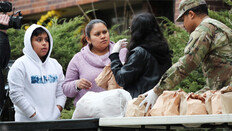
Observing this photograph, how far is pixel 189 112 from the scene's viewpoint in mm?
2775

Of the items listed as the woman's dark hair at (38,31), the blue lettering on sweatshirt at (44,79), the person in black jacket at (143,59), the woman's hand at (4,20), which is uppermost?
the woman's hand at (4,20)

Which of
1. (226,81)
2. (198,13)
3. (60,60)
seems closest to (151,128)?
(226,81)

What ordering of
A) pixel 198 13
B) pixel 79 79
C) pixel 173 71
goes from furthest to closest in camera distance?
pixel 79 79 → pixel 198 13 → pixel 173 71

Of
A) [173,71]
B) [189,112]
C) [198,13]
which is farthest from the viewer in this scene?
[198,13]

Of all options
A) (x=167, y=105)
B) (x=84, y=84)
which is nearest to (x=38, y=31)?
(x=84, y=84)

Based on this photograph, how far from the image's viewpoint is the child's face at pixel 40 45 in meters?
4.69

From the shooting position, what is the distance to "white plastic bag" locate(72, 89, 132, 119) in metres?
3.25

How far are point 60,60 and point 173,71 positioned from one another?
15.3 feet

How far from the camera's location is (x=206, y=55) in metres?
3.39

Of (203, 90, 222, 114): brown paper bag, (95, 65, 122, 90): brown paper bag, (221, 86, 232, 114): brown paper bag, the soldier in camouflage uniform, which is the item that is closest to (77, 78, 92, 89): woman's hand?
(95, 65, 122, 90): brown paper bag

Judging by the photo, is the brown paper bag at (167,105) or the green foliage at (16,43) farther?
the green foliage at (16,43)

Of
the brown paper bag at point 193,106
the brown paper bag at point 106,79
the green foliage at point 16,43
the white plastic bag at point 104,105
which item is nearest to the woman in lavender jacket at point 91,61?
the brown paper bag at point 106,79

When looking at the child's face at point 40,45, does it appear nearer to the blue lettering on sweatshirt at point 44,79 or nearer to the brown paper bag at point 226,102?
the blue lettering on sweatshirt at point 44,79

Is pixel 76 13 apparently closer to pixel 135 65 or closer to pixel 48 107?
pixel 48 107
